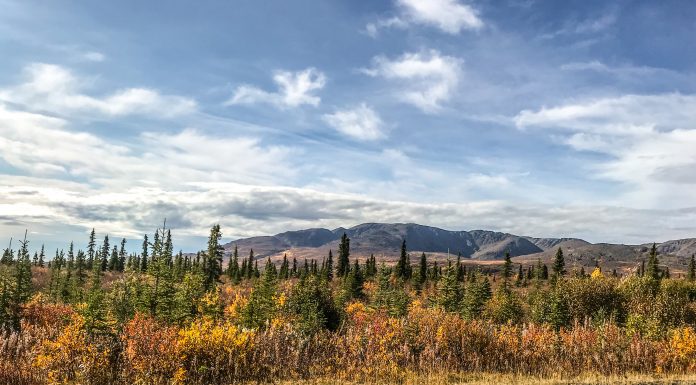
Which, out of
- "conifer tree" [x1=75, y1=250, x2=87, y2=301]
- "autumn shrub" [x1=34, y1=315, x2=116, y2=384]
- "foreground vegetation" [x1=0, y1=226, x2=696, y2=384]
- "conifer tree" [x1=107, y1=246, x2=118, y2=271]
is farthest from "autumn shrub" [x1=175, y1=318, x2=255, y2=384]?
"conifer tree" [x1=107, y1=246, x2=118, y2=271]

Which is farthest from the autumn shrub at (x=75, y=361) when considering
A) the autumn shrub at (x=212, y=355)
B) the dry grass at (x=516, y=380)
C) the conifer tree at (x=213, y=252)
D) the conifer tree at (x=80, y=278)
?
the conifer tree at (x=213, y=252)

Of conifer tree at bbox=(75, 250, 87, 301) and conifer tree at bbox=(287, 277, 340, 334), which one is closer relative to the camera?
conifer tree at bbox=(287, 277, 340, 334)

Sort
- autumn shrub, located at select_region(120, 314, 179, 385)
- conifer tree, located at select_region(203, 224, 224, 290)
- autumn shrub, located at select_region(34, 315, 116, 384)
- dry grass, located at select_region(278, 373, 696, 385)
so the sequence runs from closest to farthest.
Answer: autumn shrub, located at select_region(34, 315, 116, 384) → autumn shrub, located at select_region(120, 314, 179, 385) → dry grass, located at select_region(278, 373, 696, 385) → conifer tree, located at select_region(203, 224, 224, 290)

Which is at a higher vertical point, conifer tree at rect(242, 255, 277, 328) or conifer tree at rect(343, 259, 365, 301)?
conifer tree at rect(242, 255, 277, 328)

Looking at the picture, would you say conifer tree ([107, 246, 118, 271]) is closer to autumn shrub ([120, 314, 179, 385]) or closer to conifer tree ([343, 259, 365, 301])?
conifer tree ([343, 259, 365, 301])

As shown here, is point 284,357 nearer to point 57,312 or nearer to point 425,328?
point 425,328

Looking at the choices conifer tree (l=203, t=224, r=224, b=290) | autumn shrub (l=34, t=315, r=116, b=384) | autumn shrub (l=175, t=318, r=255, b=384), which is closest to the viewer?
autumn shrub (l=34, t=315, r=116, b=384)

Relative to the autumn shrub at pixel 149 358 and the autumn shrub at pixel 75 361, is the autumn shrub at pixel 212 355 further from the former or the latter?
the autumn shrub at pixel 75 361

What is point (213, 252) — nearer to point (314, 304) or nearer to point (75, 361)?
point (314, 304)

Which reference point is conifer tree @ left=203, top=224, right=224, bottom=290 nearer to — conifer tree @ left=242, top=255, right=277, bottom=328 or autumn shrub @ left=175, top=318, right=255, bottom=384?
conifer tree @ left=242, top=255, right=277, bottom=328

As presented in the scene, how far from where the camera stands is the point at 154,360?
12984 millimetres

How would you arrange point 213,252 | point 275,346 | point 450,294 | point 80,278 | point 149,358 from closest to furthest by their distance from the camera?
point 149,358 → point 275,346 → point 450,294 → point 213,252 → point 80,278

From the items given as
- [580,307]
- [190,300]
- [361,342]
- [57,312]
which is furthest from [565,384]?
[580,307]

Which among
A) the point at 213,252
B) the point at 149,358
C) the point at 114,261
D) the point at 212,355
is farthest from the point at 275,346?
the point at 114,261
